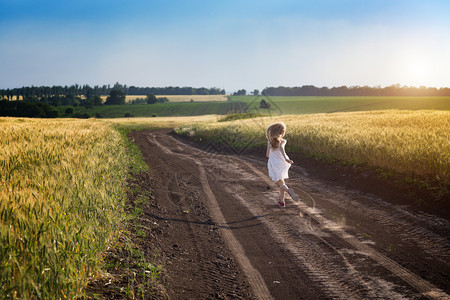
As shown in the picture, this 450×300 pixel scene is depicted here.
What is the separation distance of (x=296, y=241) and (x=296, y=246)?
0.73 ft

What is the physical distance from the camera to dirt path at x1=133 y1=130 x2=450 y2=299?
418cm

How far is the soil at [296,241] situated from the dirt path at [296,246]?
0.02 m

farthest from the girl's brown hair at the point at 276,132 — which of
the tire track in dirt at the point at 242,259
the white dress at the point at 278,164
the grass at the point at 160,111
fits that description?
the grass at the point at 160,111

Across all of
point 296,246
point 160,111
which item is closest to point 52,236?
point 296,246

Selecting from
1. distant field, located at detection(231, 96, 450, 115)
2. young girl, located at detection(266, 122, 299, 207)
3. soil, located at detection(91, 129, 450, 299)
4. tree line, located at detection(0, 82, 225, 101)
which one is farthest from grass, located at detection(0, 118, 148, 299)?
tree line, located at detection(0, 82, 225, 101)

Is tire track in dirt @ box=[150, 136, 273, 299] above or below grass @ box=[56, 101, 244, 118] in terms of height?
below

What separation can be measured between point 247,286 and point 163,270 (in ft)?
4.25

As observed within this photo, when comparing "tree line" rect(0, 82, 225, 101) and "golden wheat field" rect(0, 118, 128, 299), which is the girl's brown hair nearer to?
"golden wheat field" rect(0, 118, 128, 299)

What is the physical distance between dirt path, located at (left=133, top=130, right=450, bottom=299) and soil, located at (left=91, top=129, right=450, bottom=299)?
0.06 ft

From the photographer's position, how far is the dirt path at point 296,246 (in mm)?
4176

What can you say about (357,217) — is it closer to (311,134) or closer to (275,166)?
(275,166)

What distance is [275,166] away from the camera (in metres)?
8.33

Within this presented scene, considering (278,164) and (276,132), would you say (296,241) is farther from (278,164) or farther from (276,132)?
(276,132)

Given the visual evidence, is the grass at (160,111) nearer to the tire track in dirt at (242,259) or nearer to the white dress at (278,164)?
the white dress at (278,164)
